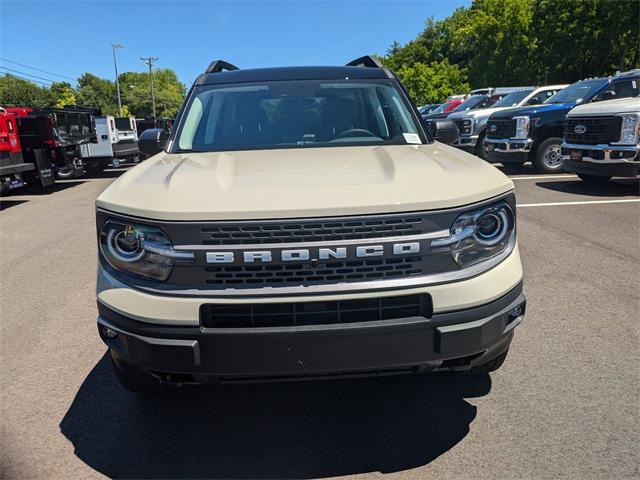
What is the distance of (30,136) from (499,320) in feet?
39.9

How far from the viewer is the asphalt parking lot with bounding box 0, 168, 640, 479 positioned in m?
2.48

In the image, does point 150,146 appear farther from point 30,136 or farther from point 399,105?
point 30,136

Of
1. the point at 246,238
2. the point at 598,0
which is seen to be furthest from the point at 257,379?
the point at 598,0

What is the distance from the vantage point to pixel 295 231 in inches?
83.9

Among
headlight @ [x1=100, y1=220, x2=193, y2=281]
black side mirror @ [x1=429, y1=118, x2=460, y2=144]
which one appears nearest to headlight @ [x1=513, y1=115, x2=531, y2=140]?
black side mirror @ [x1=429, y1=118, x2=460, y2=144]

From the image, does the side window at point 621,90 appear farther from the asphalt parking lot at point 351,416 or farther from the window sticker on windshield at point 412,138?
the window sticker on windshield at point 412,138

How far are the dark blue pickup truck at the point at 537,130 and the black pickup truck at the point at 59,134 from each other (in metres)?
10.0

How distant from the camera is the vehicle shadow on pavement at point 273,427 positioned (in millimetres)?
2502

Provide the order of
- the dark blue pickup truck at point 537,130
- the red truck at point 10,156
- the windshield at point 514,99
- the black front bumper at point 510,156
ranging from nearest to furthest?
the red truck at point 10,156
the dark blue pickup truck at point 537,130
the black front bumper at point 510,156
the windshield at point 514,99

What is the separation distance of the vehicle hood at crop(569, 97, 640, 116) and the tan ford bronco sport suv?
7795 millimetres

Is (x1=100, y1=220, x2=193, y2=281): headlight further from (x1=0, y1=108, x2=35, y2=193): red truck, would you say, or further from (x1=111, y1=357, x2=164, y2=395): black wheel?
(x1=0, y1=108, x2=35, y2=193): red truck

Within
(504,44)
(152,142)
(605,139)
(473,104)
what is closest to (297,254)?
(152,142)

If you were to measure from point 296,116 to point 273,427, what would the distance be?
198 centimetres

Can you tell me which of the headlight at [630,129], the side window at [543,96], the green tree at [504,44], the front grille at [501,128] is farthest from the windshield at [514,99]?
the green tree at [504,44]
